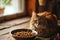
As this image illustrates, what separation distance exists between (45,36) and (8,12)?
3.45 ft

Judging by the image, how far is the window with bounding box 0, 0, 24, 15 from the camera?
2.45 meters

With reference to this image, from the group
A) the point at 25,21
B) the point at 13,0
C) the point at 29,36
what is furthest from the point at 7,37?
the point at 13,0

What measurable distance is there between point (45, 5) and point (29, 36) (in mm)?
1435

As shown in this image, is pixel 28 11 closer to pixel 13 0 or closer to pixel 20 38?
pixel 13 0

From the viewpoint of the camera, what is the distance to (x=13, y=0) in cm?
267

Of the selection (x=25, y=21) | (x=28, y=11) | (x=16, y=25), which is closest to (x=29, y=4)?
(x=28, y=11)

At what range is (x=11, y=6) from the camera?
106 inches

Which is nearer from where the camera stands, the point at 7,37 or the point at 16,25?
the point at 7,37

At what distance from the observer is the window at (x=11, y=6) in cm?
245

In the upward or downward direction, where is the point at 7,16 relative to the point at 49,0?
downward

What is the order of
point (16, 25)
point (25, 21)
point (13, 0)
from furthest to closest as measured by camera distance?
point (13, 0)
point (25, 21)
point (16, 25)

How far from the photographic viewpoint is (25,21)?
2436 mm

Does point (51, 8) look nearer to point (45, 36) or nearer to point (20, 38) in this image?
point (45, 36)

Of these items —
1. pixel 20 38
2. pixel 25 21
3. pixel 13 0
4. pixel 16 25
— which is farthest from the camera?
pixel 13 0
